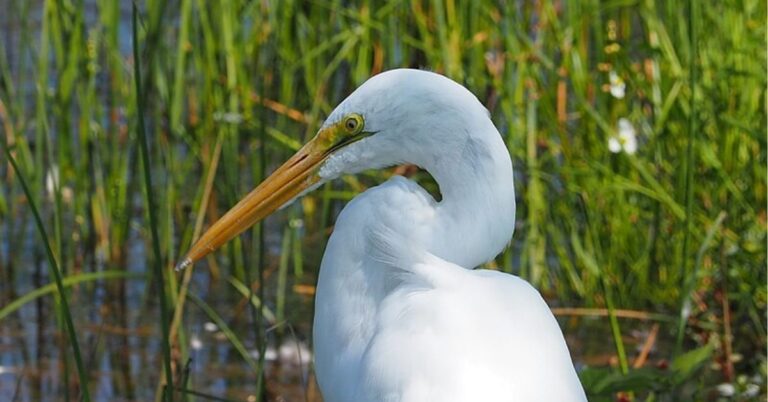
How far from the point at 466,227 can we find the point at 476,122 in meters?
0.17

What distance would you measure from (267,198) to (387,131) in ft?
0.92

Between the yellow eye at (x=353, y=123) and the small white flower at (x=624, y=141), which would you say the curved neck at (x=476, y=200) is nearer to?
the yellow eye at (x=353, y=123)

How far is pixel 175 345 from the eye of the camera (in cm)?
359

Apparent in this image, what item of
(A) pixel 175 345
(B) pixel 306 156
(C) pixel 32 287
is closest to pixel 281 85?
(C) pixel 32 287

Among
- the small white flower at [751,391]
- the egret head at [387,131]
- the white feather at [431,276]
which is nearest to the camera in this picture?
the white feather at [431,276]

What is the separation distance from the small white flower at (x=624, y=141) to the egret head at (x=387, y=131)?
1.23 metres

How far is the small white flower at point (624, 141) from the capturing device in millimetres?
3598

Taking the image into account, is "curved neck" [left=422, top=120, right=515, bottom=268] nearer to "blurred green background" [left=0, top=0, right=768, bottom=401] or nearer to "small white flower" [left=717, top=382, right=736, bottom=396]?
"blurred green background" [left=0, top=0, right=768, bottom=401]

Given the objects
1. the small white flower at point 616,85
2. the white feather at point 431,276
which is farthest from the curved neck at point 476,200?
the small white flower at point 616,85

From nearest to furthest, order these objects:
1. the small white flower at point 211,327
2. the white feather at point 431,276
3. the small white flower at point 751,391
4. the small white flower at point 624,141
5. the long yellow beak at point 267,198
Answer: the white feather at point 431,276 < the long yellow beak at point 267,198 < the small white flower at point 751,391 < the small white flower at point 624,141 < the small white flower at point 211,327

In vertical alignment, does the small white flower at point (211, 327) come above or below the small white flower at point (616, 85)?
below

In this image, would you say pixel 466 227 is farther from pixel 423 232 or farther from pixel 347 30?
pixel 347 30

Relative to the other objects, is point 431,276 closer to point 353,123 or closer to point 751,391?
point 353,123

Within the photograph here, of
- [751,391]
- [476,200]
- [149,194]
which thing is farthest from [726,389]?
[149,194]
